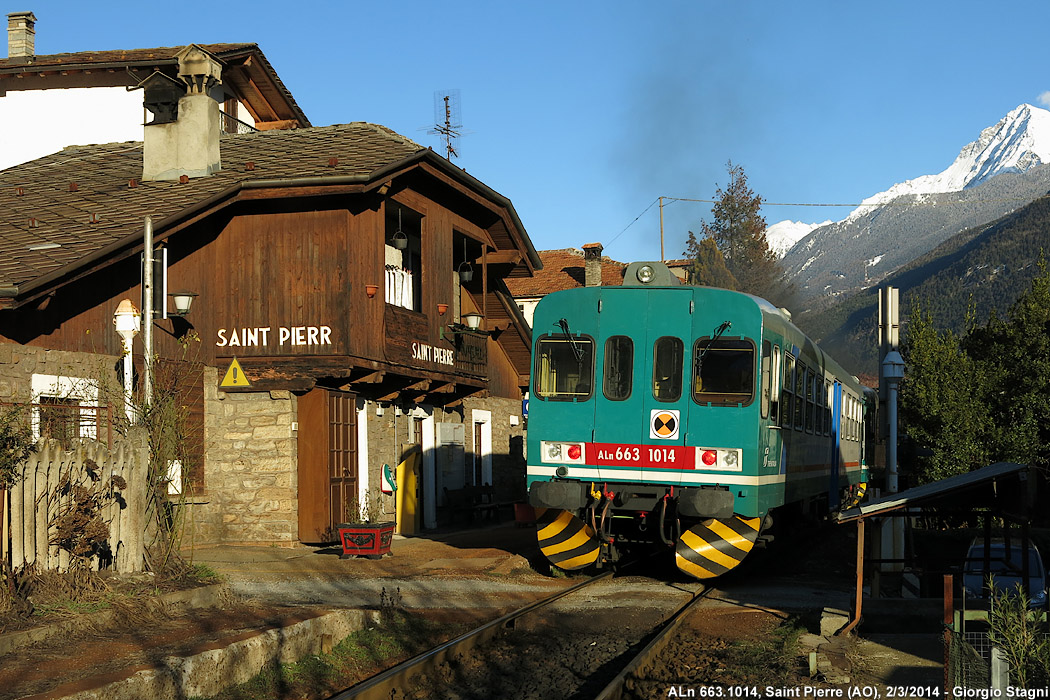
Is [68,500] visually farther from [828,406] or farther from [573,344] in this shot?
[828,406]

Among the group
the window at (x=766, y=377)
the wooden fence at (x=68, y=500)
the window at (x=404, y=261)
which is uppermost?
the window at (x=404, y=261)

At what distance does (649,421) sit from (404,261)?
29.1 feet

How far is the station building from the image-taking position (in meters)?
15.1

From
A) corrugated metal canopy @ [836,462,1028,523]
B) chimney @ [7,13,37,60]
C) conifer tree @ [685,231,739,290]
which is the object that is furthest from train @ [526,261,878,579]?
conifer tree @ [685,231,739,290]

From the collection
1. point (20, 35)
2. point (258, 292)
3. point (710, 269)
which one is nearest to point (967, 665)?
point (258, 292)

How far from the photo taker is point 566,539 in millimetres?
13859

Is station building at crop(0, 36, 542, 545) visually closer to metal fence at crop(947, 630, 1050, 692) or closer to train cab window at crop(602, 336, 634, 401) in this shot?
train cab window at crop(602, 336, 634, 401)

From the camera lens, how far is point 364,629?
10.3 metres

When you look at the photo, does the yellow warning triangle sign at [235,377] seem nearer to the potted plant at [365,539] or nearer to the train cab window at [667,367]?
the potted plant at [365,539]

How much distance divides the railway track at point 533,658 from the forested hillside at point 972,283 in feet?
360

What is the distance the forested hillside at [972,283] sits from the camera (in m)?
128

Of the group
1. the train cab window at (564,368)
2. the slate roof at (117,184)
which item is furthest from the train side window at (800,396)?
the slate roof at (117,184)

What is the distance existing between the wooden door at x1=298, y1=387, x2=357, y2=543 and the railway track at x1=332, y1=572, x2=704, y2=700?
22.5 feet

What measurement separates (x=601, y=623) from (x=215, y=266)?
31.6ft
